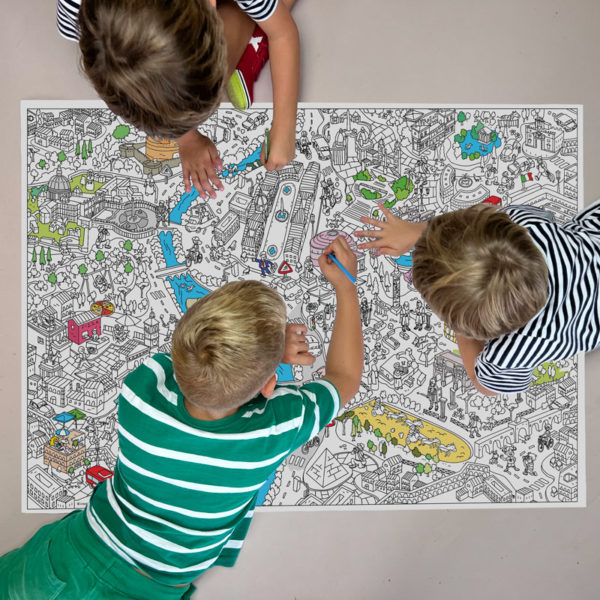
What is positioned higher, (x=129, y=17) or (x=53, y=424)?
(x=129, y=17)

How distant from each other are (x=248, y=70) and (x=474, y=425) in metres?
0.74

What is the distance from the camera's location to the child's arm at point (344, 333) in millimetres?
801

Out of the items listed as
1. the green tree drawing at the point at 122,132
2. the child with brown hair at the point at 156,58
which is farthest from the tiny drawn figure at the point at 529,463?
the green tree drawing at the point at 122,132

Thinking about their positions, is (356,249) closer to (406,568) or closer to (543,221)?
(543,221)

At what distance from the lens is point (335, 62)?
912 millimetres

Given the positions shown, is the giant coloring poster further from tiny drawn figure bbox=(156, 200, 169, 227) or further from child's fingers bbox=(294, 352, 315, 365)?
child's fingers bbox=(294, 352, 315, 365)

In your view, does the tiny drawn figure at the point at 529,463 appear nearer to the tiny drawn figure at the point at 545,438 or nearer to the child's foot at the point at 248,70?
the tiny drawn figure at the point at 545,438

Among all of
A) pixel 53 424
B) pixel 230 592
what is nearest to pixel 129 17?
pixel 53 424

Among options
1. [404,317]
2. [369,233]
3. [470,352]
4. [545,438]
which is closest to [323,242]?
[369,233]

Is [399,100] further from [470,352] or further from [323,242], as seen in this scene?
[470,352]

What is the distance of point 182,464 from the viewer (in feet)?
2.08

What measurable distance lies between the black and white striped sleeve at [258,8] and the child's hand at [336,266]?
0.36 m

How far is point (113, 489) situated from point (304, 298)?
1.40 ft

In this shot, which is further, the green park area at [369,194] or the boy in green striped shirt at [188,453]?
the green park area at [369,194]
